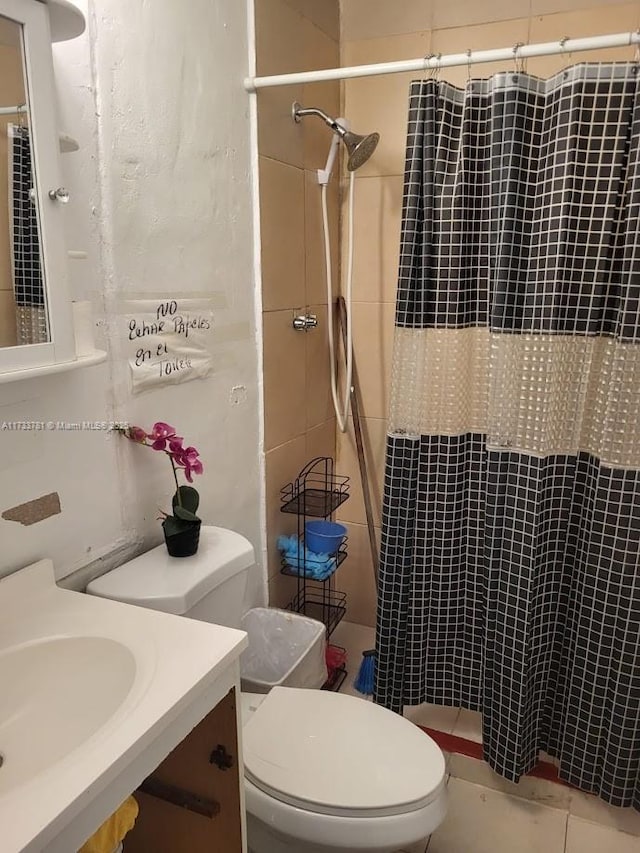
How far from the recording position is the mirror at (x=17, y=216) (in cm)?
98

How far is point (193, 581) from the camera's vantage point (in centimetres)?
127

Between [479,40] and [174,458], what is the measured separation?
1685 mm

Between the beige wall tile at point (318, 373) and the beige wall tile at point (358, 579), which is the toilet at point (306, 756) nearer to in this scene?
the beige wall tile at point (318, 373)

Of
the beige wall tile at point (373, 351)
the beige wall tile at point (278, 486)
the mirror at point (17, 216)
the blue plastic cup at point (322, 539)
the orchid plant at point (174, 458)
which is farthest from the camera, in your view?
the beige wall tile at point (373, 351)

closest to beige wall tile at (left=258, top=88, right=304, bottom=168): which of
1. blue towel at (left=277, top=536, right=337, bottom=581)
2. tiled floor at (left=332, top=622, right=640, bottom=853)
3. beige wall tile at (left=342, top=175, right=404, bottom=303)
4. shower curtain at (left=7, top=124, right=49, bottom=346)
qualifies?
beige wall tile at (left=342, top=175, right=404, bottom=303)

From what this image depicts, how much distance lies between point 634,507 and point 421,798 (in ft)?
2.77

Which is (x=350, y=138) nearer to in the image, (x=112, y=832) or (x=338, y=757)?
(x=338, y=757)

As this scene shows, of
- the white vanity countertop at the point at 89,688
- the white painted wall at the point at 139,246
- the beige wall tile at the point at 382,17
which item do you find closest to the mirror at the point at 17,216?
the white painted wall at the point at 139,246

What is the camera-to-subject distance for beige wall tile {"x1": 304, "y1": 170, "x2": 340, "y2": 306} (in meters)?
2.06

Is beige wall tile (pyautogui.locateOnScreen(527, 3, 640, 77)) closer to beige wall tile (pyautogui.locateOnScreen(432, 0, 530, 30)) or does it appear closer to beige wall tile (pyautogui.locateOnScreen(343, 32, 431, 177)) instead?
beige wall tile (pyautogui.locateOnScreen(432, 0, 530, 30))

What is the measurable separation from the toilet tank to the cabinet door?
240mm

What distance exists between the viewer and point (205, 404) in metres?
1.62

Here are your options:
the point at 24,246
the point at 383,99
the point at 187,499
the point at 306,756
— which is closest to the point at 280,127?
the point at 383,99

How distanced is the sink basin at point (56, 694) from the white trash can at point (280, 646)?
0.79m
